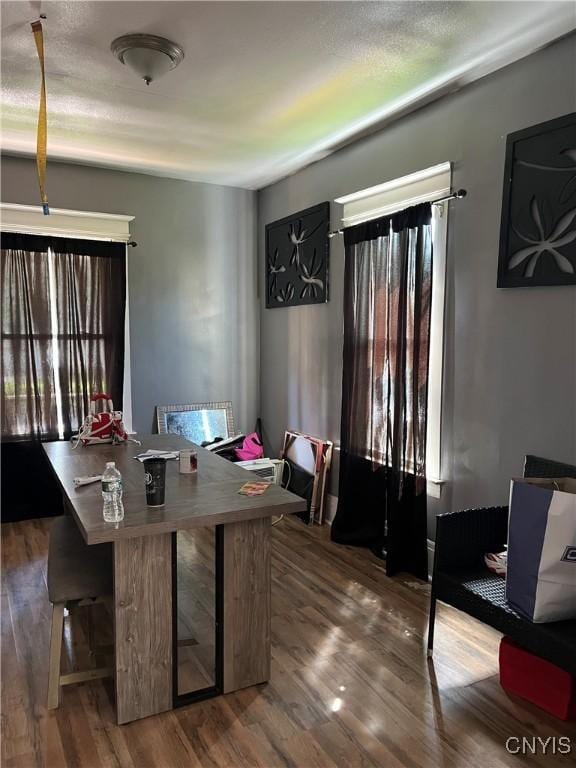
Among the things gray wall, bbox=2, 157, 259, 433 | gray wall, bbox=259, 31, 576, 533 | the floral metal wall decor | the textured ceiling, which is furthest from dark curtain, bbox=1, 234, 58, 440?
the floral metal wall decor

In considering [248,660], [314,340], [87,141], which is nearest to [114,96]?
[87,141]

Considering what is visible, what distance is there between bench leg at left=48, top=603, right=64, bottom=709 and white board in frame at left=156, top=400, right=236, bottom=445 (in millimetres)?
2725

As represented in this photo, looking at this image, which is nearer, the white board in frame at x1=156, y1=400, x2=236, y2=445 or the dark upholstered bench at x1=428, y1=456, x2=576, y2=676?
the dark upholstered bench at x1=428, y1=456, x2=576, y2=676

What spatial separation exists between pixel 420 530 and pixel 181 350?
2650mm

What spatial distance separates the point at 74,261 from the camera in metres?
4.45

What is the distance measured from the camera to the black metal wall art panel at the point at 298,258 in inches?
169

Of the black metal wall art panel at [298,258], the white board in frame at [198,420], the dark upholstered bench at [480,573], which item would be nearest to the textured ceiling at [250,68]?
the black metal wall art panel at [298,258]

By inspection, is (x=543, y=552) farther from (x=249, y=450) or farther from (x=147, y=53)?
(x=249, y=450)

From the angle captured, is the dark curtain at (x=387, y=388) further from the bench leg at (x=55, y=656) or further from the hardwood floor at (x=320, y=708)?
the bench leg at (x=55, y=656)

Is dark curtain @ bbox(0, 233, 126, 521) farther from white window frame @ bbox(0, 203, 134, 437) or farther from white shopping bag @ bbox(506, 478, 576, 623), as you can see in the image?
white shopping bag @ bbox(506, 478, 576, 623)

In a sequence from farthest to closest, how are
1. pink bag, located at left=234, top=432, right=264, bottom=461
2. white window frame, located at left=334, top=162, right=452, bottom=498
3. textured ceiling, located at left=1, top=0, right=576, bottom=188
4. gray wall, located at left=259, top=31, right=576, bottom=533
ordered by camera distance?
pink bag, located at left=234, top=432, right=264, bottom=461
white window frame, located at left=334, top=162, right=452, bottom=498
gray wall, located at left=259, top=31, right=576, bottom=533
textured ceiling, located at left=1, top=0, right=576, bottom=188

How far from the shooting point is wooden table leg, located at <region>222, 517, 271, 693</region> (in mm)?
2223

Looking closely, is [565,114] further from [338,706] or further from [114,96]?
[338,706]

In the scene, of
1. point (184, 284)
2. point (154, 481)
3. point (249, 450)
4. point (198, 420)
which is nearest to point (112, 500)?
point (154, 481)
